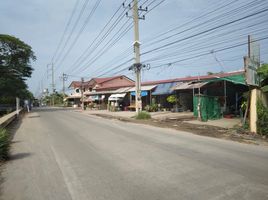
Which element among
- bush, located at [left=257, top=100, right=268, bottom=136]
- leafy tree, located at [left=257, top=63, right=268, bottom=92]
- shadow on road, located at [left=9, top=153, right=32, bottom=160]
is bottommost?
shadow on road, located at [left=9, top=153, right=32, bottom=160]

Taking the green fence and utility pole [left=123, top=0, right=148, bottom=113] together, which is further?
utility pole [left=123, top=0, right=148, bottom=113]

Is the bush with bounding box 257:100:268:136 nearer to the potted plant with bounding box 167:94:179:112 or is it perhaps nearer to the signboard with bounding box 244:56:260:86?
the signboard with bounding box 244:56:260:86

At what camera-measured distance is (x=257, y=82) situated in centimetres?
1462

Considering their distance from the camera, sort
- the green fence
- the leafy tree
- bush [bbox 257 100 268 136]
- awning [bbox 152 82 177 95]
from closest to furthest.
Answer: bush [bbox 257 100 268 136] → the leafy tree → the green fence → awning [bbox 152 82 177 95]

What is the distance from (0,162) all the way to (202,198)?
6.54 metres

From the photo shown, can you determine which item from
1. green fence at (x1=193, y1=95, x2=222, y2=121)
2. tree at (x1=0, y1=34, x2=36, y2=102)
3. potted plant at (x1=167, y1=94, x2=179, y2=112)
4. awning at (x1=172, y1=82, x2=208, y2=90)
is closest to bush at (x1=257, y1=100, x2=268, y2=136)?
green fence at (x1=193, y1=95, x2=222, y2=121)

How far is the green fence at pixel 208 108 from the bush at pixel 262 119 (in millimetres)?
6978

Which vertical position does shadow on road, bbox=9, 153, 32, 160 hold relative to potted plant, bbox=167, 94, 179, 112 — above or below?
below

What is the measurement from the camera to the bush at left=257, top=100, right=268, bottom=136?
42.1 feet

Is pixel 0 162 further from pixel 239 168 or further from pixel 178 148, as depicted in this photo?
pixel 239 168

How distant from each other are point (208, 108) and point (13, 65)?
3880 centimetres

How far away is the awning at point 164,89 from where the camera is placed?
30.9 metres

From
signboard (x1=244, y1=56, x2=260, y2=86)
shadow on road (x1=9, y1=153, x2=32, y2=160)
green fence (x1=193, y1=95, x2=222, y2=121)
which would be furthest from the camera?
green fence (x1=193, y1=95, x2=222, y2=121)

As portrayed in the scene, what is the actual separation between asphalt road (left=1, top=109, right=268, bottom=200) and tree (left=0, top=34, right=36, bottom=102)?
3777 cm
